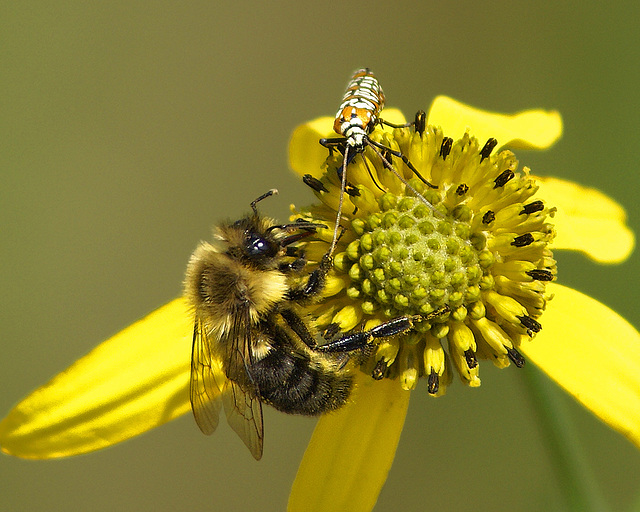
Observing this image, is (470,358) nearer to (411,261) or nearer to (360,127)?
(411,261)

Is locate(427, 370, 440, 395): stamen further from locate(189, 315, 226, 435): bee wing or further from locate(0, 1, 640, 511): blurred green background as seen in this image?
locate(0, 1, 640, 511): blurred green background

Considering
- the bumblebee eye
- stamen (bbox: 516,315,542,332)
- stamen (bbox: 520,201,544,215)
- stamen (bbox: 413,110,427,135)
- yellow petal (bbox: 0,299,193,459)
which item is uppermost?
stamen (bbox: 413,110,427,135)

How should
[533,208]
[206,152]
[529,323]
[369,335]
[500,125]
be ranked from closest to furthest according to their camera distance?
[369,335] < [529,323] < [533,208] < [500,125] < [206,152]

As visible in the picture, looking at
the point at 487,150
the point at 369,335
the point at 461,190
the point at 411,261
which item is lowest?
the point at 369,335

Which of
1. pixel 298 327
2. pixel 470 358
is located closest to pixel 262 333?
pixel 298 327

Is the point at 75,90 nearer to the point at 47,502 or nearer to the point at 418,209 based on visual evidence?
the point at 47,502

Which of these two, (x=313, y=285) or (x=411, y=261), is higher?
(x=411, y=261)

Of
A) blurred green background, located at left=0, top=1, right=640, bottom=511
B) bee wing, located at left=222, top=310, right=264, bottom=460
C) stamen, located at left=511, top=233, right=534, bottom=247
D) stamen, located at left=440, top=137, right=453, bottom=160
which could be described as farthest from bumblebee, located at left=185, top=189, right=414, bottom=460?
blurred green background, located at left=0, top=1, right=640, bottom=511
